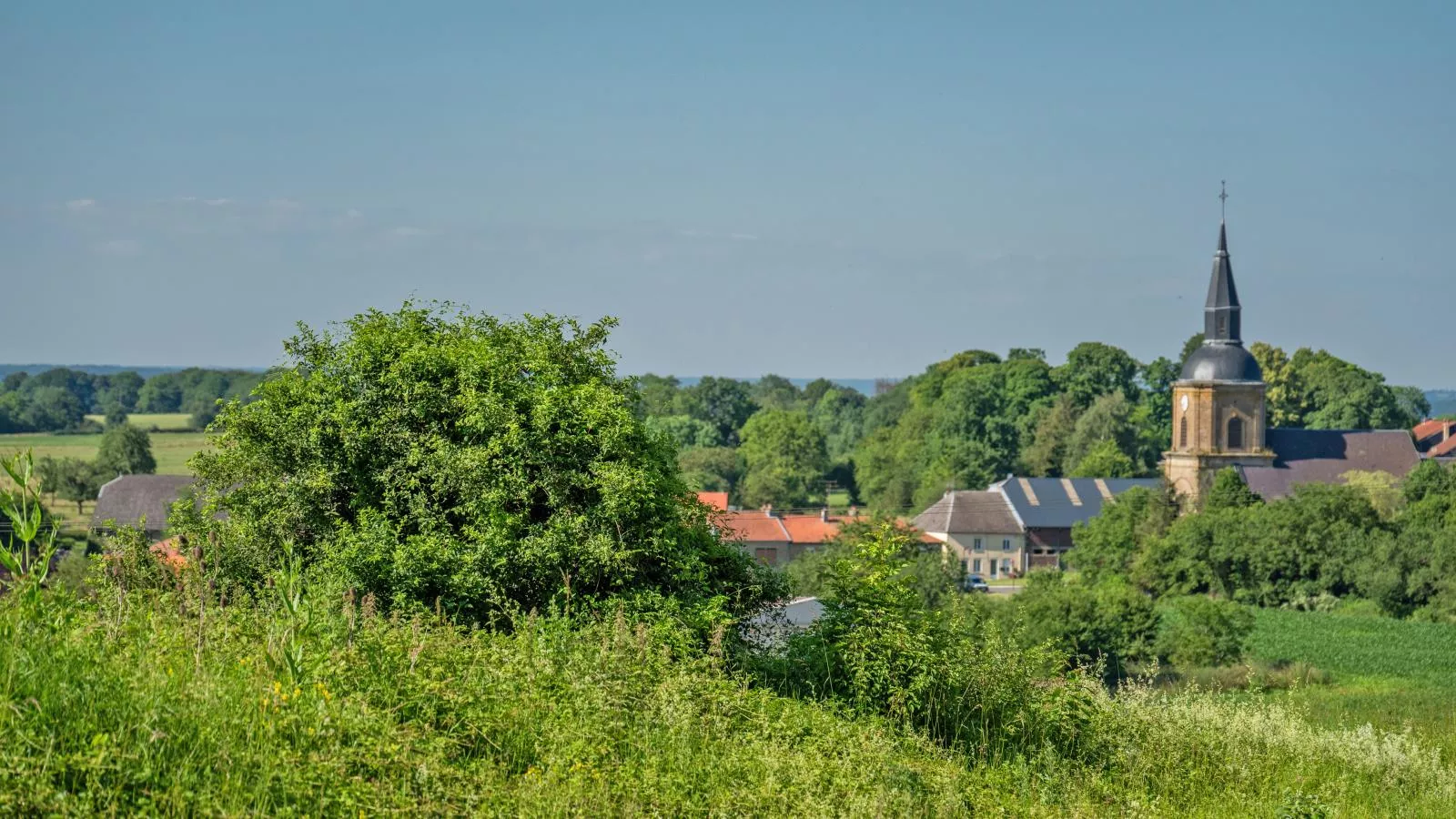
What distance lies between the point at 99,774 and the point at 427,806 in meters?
1.44

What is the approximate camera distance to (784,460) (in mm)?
102812

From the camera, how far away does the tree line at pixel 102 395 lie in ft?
364

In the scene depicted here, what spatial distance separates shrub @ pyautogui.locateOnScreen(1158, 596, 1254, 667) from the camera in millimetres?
38812

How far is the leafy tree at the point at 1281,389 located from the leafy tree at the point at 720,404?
4863 cm

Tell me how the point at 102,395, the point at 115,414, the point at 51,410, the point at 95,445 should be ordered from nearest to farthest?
the point at 95,445 → the point at 51,410 → the point at 115,414 → the point at 102,395

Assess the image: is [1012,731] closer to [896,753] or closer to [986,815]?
[896,753]

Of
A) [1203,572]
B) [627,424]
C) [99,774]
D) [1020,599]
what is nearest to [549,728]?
[99,774]

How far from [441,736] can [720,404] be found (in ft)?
434

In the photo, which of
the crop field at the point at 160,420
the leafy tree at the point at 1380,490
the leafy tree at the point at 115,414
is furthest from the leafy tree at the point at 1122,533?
the leafy tree at the point at 115,414

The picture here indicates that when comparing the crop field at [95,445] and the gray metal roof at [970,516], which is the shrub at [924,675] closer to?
the crop field at [95,445]

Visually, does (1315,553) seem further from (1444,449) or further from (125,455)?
(1444,449)

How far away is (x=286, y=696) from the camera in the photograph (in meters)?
6.78

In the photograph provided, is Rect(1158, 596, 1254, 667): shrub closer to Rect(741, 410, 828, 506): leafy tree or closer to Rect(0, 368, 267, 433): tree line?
Rect(741, 410, 828, 506): leafy tree

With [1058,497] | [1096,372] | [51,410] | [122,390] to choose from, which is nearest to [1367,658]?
[1058,497]
